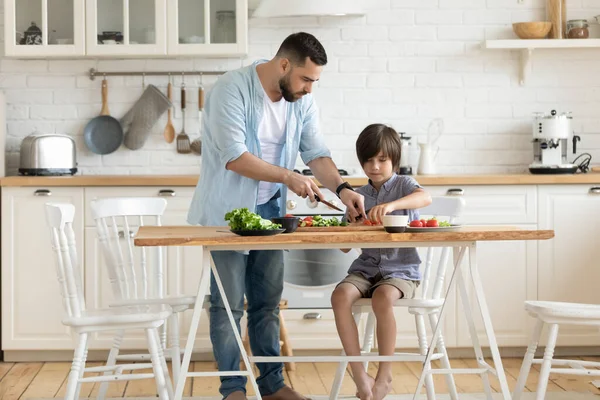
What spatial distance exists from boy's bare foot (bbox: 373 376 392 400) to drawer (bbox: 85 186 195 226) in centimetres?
175

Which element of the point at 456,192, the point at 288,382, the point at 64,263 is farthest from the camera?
the point at 456,192

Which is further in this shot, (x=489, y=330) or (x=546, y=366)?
(x=546, y=366)

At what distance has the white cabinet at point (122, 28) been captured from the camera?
4660 mm

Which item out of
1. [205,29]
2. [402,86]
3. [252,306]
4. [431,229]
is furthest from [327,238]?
[402,86]

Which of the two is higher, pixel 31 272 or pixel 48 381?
pixel 31 272

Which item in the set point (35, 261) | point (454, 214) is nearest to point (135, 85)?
point (35, 261)

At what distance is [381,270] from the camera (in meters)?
3.22

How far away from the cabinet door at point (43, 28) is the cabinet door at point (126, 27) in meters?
0.06

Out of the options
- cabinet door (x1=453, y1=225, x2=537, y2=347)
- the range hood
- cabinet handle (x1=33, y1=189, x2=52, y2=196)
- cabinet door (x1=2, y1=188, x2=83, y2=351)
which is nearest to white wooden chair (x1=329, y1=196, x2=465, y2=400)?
cabinet door (x1=453, y1=225, x2=537, y2=347)

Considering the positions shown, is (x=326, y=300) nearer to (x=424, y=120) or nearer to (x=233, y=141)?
(x=424, y=120)

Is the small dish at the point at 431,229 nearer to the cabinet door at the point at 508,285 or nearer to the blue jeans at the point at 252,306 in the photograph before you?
the blue jeans at the point at 252,306

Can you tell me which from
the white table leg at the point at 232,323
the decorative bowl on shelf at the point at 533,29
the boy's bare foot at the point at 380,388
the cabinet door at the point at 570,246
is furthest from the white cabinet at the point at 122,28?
the boy's bare foot at the point at 380,388

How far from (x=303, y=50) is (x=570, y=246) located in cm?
210

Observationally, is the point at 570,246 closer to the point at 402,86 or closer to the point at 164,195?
the point at 402,86
